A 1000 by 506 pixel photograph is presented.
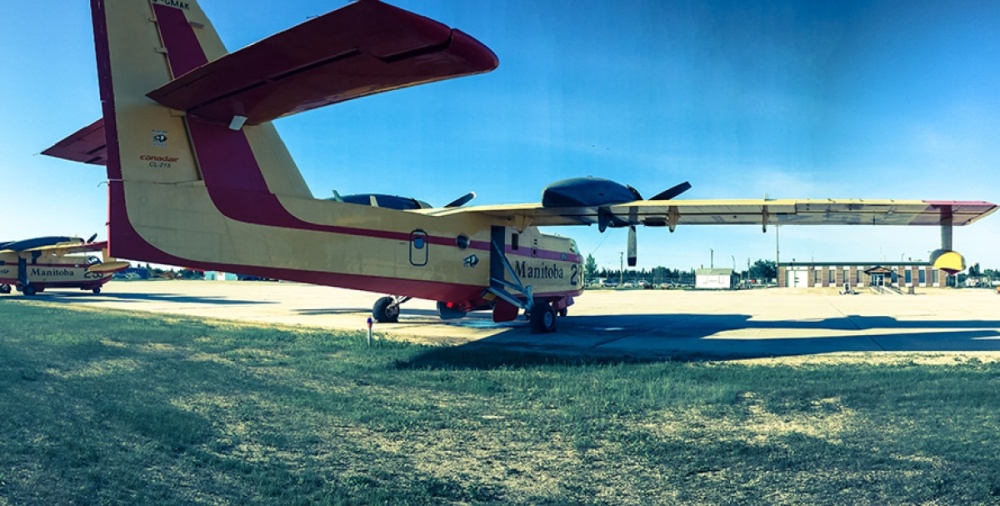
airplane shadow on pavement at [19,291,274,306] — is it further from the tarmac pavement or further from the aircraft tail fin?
the aircraft tail fin

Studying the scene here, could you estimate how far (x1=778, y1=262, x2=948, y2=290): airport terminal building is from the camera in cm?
7488

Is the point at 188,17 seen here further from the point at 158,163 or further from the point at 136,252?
the point at 136,252

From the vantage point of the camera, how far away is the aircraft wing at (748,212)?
14578mm

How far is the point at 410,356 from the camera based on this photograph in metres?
11.4

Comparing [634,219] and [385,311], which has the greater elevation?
[634,219]

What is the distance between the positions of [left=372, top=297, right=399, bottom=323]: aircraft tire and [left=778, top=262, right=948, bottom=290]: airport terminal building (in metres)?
70.6

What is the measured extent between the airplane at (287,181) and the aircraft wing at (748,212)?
6cm

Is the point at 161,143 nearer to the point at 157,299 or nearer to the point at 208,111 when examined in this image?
the point at 208,111

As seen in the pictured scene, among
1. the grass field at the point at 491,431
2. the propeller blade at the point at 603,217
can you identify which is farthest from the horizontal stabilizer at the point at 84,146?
the propeller blade at the point at 603,217

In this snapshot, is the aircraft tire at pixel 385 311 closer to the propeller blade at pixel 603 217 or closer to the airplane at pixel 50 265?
the propeller blade at pixel 603 217

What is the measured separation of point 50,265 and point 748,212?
43757mm

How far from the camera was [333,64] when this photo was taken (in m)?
6.96

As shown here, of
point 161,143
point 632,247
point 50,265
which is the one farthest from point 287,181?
point 50,265

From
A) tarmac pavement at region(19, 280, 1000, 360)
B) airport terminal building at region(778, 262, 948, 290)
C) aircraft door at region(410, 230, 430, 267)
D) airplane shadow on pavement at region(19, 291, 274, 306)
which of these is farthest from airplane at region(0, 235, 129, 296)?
airport terminal building at region(778, 262, 948, 290)
